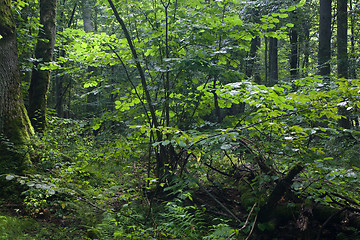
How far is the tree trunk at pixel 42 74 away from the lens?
7.54m

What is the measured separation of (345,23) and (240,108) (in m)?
5.27

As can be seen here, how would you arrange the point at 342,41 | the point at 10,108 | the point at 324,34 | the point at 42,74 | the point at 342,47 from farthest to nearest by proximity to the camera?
1. the point at 324,34
2. the point at 342,41
3. the point at 342,47
4. the point at 42,74
5. the point at 10,108

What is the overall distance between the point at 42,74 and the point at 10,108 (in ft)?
9.74

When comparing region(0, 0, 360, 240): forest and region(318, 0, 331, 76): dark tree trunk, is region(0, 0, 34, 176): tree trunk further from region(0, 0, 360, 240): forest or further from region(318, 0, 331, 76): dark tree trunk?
region(318, 0, 331, 76): dark tree trunk

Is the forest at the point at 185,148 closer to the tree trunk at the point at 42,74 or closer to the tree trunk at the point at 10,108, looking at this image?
the tree trunk at the point at 10,108

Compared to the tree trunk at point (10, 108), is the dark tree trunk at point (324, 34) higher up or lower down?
higher up

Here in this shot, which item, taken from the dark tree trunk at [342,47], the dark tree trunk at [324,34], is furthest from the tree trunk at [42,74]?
the dark tree trunk at [324,34]

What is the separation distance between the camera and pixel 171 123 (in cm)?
538

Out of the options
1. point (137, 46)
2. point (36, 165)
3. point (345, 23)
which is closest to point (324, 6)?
point (345, 23)

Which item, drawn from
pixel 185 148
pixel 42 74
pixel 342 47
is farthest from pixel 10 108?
pixel 342 47

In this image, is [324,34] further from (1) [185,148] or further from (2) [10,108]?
(2) [10,108]

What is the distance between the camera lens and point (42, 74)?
26.3ft

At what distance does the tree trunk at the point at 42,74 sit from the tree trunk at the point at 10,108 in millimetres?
1680

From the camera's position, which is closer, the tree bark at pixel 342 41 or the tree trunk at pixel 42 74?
the tree trunk at pixel 42 74
